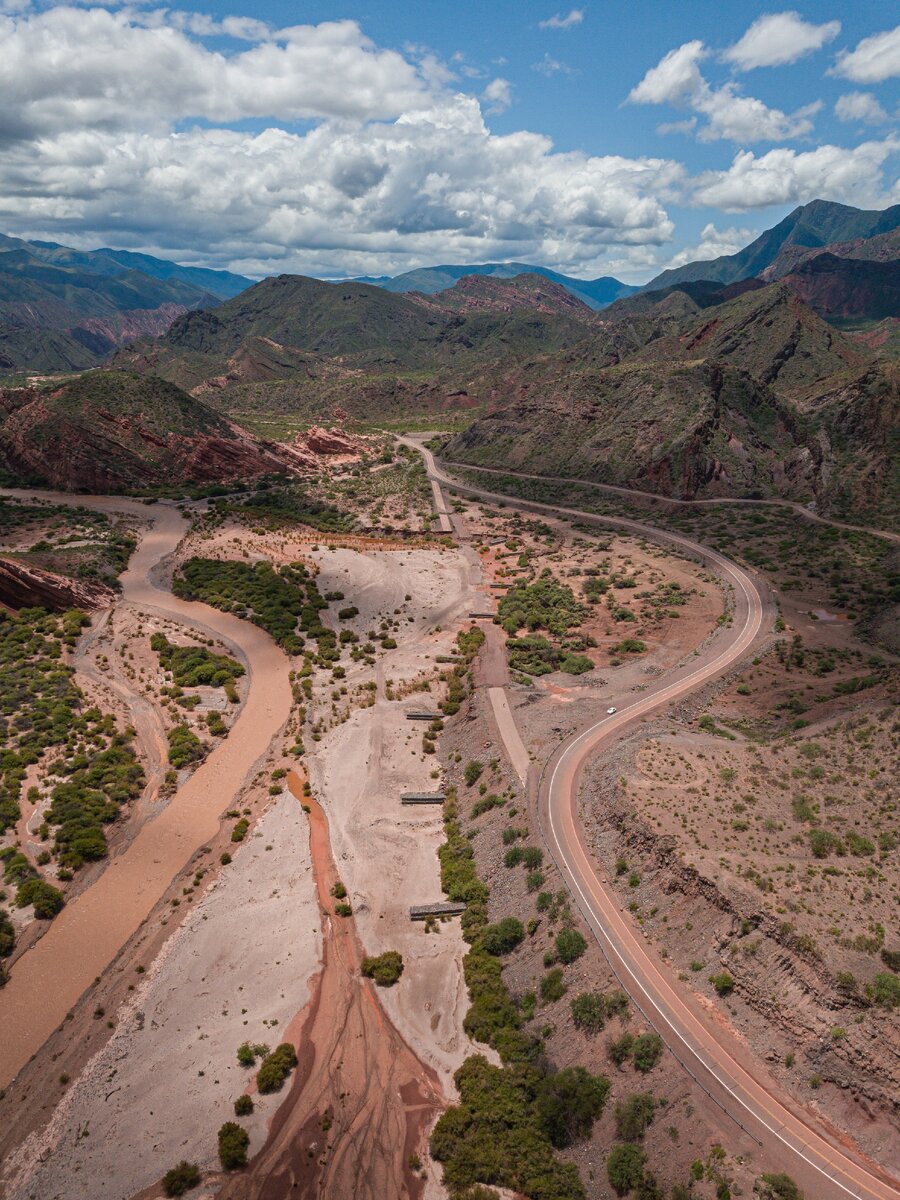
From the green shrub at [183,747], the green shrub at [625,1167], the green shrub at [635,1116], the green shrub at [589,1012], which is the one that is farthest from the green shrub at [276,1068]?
the green shrub at [183,747]

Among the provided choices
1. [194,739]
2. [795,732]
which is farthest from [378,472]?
[795,732]

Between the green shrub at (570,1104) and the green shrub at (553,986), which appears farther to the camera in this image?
the green shrub at (553,986)

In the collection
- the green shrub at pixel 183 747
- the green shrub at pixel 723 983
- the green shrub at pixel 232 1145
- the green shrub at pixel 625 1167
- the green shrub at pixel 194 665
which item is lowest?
the green shrub at pixel 232 1145

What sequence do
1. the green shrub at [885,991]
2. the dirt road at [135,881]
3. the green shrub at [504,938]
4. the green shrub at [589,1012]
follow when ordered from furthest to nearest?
the green shrub at [504,938], the dirt road at [135,881], the green shrub at [589,1012], the green shrub at [885,991]

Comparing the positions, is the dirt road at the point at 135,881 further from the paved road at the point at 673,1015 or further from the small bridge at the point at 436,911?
the paved road at the point at 673,1015

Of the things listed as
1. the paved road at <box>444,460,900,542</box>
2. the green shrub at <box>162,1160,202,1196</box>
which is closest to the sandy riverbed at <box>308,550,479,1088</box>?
the green shrub at <box>162,1160,202,1196</box>

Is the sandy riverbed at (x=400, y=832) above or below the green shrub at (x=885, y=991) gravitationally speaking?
below

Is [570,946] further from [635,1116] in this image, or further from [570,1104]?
[635,1116]

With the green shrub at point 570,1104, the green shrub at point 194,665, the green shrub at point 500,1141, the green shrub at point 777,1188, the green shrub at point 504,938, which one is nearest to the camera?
the green shrub at point 777,1188
